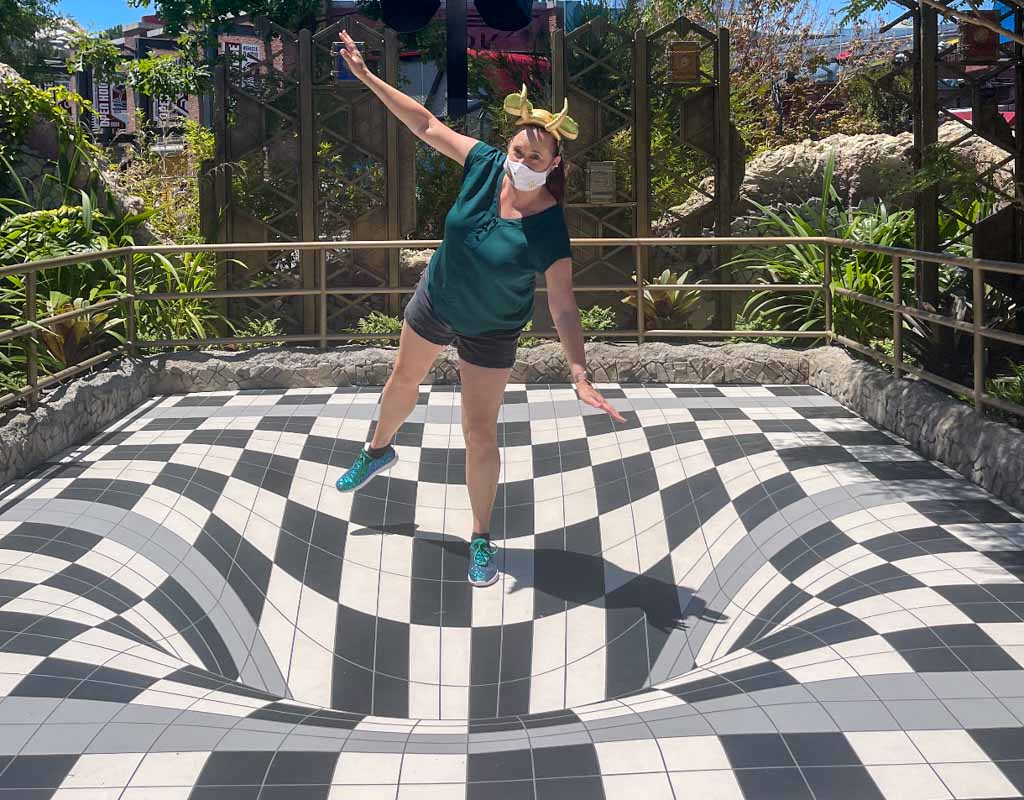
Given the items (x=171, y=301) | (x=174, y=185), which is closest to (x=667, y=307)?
(x=171, y=301)

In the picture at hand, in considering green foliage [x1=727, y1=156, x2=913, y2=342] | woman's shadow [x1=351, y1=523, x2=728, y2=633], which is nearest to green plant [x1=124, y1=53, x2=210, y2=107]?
green foliage [x1=727, y1=156, x2=913, y2=342]

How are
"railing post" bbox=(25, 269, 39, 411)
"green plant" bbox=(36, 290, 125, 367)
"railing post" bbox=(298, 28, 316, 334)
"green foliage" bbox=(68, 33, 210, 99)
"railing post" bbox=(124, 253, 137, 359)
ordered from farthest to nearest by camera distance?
Answer: 1. "green foliage" bbox=(68, 33, 210, 99)
2. "railing post" bbox=(298, 28, 316, 334)
3. "railing post" bbox=(124, 253, 137, 359)
4. "green plant" bbox=(36, 290, 125, 367)
5. "railing post" bbox=(25, 269, 39, 411)

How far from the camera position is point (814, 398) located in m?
7.21

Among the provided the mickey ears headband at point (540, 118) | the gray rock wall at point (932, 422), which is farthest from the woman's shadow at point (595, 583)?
the mickey ears headband at point (540, 118)

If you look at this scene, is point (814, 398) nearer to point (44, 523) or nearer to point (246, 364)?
point (246, 364)

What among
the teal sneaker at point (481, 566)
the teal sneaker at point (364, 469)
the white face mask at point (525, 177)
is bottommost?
the teal sneaker at point (481, 566)

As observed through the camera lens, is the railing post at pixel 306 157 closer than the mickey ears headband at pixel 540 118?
No

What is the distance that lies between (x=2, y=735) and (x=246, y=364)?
477cm

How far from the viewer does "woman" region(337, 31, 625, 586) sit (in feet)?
14.1

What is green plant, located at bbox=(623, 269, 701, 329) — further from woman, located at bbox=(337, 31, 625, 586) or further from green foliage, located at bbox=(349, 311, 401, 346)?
woman, located at bbox=(337, 31, 625, 586)

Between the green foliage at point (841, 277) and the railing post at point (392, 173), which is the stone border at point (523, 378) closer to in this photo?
the green foliage at point (841, 277)

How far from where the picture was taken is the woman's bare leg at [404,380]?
4816 millimetres

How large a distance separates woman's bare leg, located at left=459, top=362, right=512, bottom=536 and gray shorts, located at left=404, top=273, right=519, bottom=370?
4cm

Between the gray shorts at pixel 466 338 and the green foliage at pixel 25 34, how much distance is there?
16.0m
